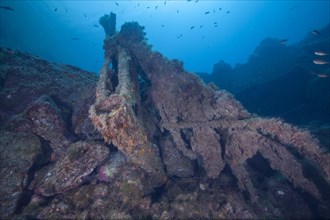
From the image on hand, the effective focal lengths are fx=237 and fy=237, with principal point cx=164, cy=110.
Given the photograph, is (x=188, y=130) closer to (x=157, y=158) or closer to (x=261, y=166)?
(x=157, y=158)

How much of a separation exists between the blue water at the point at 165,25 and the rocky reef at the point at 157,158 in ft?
33.3

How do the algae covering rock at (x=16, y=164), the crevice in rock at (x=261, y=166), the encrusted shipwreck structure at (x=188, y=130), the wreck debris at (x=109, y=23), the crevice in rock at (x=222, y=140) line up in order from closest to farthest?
the encrusted shipwreck structure at (x=188, y=130)
the algae covering rock at (x=16, y=164)
the crevice in rock at (x=222, y=140)
the crevice in rock at (x=261, y=166)
the wreck debris at (x=109, y=23)

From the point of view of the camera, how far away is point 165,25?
441 ft

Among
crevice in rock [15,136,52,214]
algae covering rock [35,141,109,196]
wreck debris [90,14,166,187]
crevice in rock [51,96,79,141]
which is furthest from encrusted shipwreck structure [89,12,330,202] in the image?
crevice in rock [15,136,52,214]

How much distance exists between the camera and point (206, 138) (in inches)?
257

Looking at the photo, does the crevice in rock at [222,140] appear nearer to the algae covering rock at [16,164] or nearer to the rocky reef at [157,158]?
the rocky reef at [157,158]

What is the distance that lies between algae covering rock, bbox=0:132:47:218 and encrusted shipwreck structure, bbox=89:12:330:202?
2.58 metres

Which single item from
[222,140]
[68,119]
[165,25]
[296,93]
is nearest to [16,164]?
[68,119]

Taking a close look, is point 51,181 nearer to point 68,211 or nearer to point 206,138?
point 68,211

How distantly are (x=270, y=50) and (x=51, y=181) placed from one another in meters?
26.4

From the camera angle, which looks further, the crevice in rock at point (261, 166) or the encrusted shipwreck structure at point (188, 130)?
the crevice in rock at point (261, 166)

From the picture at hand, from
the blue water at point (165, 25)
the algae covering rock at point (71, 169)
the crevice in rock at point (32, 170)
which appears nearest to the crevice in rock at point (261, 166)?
the algae covering rock at point (71, 169)

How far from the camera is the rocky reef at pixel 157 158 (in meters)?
5.23

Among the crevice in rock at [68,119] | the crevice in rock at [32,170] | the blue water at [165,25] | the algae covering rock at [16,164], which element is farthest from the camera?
the blue water at [165,25]
